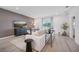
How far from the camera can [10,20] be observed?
6.05m

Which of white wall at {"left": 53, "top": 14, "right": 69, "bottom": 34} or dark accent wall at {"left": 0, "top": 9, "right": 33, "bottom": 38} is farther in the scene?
white wall at {"left": 53, "top": 14, "right": 69, "bottom": 34}

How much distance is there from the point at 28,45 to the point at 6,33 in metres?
3.43

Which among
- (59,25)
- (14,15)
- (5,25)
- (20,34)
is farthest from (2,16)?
(59,25)

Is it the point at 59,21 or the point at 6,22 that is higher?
the point at 59,21

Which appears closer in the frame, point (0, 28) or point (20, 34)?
point (0, 28)

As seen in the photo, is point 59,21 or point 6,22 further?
point 59,21

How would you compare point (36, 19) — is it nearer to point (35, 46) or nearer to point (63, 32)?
point (63, 32)

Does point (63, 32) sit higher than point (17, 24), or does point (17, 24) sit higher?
point (17, 24)

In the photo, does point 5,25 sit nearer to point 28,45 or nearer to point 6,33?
point 6,33

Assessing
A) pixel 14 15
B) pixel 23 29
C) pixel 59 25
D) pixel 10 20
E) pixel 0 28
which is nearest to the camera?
pixel 0 28

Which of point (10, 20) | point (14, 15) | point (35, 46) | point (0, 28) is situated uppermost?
point (14, 15)

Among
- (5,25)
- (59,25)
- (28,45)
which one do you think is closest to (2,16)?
(5,25)

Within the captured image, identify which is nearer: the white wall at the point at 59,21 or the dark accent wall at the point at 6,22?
the dark accent wall at the point at 6,22
